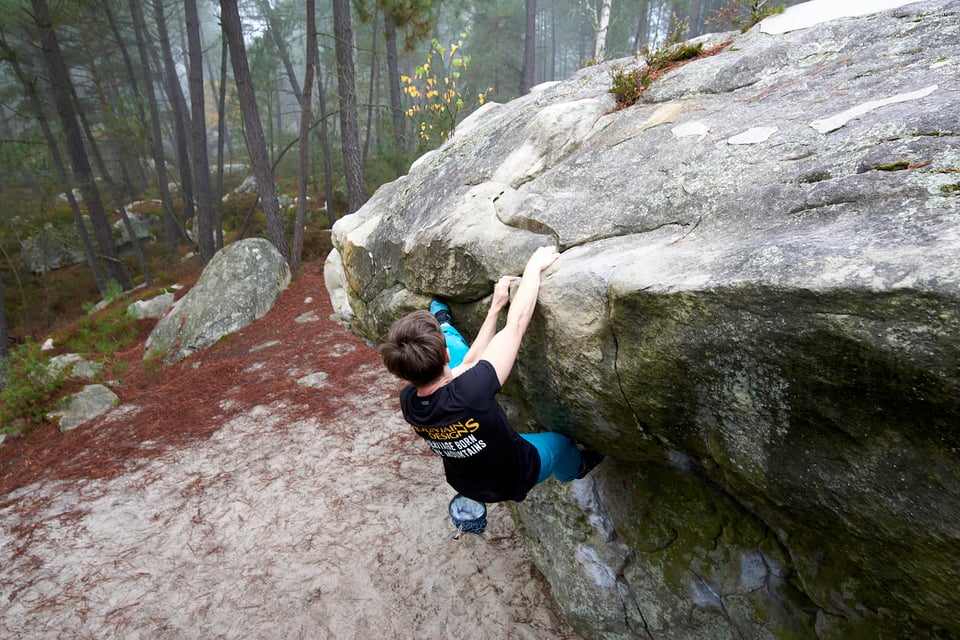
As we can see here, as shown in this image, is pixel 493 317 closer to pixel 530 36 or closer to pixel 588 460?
pixel 588 460

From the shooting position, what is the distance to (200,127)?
1470 cm

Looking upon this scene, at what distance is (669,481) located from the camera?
9.91 feet

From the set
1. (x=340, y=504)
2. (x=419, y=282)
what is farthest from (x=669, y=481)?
(x=340, y=504)

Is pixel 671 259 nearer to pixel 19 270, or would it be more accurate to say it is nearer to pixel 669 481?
pixel 669 481

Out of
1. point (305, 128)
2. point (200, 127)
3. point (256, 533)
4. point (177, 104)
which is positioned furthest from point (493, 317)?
point (177, 104)

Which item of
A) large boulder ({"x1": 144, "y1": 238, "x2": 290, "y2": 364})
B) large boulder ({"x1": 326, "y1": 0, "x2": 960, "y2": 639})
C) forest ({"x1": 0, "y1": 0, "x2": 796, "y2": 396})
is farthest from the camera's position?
forest ({"x1": 0, "y1": 0, "x2": 796, "y2": 396})

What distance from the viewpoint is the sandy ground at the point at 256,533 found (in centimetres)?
417

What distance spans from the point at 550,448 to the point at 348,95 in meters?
10.7

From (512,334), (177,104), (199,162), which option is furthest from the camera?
(177,104)

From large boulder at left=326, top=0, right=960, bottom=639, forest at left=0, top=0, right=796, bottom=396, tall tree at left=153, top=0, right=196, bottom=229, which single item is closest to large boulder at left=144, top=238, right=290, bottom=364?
forest at left=0, top=0, right=796, bottom=396

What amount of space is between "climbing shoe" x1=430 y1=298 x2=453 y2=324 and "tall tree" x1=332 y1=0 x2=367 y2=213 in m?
9.21

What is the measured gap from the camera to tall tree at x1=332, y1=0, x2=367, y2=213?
1080 cm

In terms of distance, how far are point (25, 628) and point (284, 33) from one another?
2351 centimetres

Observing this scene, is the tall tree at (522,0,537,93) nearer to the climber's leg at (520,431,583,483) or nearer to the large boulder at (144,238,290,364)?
the large boulder at (144,238,290,364)
